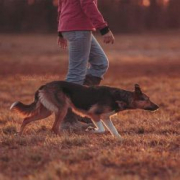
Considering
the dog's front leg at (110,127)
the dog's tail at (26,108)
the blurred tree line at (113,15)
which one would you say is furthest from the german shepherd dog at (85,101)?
the blurred tree line at (113,15)

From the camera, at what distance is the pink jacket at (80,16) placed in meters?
7.29

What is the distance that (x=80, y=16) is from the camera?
752 cm

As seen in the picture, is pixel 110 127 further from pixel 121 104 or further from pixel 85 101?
pixel 85 101

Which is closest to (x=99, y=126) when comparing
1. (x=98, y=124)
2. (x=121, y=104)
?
(x=98, y=124)

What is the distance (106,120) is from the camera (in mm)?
7184

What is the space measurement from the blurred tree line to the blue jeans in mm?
49547

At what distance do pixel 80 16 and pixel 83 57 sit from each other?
582mm

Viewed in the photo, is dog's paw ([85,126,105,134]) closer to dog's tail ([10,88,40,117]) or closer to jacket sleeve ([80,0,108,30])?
dog's tail ([10,88,40,117])

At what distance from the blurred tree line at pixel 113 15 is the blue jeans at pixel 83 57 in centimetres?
4955

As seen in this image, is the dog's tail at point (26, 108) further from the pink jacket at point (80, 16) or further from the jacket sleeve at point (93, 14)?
the jacket sleeve at point (93, 14)

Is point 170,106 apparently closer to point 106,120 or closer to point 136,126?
point 136,126

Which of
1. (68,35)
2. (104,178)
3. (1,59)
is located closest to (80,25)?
(68,35)

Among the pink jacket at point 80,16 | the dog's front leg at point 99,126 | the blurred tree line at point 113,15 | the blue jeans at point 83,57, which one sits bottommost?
the blurred tree line at point 113,15

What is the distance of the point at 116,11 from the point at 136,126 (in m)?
54.4
